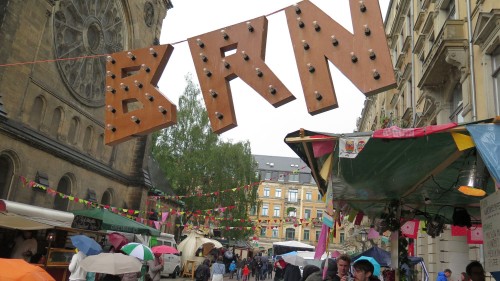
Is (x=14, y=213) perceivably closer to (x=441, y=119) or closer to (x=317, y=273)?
(x=317, y=273)

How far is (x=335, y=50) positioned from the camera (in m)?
5.53

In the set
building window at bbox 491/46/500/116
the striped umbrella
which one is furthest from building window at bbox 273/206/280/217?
the striped umbrella

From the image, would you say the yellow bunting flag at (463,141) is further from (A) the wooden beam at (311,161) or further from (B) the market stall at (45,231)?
(B) the market stall at (45,231)

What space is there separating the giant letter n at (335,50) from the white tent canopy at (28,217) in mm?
9293

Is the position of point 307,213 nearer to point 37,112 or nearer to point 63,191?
point 63,191

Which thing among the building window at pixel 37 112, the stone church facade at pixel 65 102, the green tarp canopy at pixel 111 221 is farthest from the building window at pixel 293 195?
the green tarp canopy at pixel 111 221

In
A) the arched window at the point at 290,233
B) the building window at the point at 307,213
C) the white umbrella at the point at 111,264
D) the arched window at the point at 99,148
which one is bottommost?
the white umbrella at the point at 111,264

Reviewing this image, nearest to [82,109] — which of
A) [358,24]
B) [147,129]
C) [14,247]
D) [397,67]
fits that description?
[14,247]

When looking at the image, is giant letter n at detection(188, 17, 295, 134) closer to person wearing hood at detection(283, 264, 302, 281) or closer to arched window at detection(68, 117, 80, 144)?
person wearing hood at detection(283, 264, 302, 281)

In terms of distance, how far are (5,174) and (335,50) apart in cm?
1661

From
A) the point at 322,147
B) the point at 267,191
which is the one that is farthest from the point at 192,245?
the point at 267,191

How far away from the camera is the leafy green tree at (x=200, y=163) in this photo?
38406 millimetres

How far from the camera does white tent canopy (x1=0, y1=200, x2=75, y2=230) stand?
11.6 meters

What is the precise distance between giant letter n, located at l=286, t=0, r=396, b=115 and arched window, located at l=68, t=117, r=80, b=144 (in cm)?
1965
